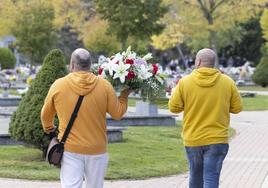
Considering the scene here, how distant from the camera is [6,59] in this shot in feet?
190

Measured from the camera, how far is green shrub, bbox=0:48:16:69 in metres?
56.8

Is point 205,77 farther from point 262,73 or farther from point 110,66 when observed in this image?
point 262,73

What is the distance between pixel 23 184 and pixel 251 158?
4.88 meters

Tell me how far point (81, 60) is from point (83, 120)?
0.51m

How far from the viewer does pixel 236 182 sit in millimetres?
9977

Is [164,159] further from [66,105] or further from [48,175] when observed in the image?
[66,105]

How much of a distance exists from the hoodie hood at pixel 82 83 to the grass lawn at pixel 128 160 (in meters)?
4.12

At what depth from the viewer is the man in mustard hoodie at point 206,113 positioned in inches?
253

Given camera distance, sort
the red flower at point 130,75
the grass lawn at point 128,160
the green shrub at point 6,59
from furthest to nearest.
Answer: the green shrub at point 6,59 → the grass lawn at point 128,160 → the red flower at point 130,75

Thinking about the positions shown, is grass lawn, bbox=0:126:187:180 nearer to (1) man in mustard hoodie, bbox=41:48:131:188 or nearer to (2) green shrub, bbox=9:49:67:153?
(2) green shrub, bbox=9:49:67:153

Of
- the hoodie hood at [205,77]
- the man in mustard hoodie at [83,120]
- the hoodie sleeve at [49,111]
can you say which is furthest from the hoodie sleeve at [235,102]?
the hoodie sleeve at [49,111]

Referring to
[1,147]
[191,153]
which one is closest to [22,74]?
[1,147]

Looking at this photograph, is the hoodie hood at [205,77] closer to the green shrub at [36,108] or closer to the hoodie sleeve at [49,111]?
the hoodie sleeve at [49,111]

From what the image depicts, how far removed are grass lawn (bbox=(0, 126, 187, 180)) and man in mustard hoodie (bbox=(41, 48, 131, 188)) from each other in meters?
3.97
